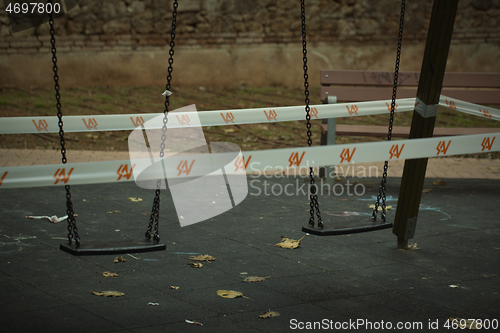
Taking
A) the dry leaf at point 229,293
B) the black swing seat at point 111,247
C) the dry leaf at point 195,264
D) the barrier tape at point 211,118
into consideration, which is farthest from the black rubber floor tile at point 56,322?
the barrier tape at point 211,118

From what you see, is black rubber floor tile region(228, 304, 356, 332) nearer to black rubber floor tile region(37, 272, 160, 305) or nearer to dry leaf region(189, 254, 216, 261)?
black rubber floor tile region(37, 272, 160, 305)

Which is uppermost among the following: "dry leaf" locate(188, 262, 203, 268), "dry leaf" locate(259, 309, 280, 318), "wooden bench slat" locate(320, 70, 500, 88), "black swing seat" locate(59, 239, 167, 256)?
"wooden bench slat" locate(320, 70, 500, 88)

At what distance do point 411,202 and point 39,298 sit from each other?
9.39ft

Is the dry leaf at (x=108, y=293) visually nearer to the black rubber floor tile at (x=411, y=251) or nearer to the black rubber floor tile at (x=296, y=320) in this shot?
the black rubber floor tile at (x=296, y=320)

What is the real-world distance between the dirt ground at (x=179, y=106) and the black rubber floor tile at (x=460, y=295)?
18.6 ft

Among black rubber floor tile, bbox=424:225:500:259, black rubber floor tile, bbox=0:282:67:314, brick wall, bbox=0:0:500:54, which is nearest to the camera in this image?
black rubber floor tile, bbox=0:282:67:314

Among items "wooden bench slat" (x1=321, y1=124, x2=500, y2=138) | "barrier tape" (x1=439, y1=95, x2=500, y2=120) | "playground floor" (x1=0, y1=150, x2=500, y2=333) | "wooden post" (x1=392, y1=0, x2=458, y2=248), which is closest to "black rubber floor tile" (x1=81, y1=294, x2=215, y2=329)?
"playground floor" (x1=0, y1=150, x2=500, y2=333)

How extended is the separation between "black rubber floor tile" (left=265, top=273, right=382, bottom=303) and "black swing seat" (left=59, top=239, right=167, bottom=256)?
2.73 ft

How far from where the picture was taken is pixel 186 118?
5.59m

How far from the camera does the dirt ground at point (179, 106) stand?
9336mm

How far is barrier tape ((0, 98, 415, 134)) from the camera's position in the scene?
4.42 meters

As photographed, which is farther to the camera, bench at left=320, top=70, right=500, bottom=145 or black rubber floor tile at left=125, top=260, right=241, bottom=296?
bench at left=320, top=70, right=500, bottom=145

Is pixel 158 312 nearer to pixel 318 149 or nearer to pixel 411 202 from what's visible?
pixel 318 149

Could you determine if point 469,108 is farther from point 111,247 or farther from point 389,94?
point 111,247
